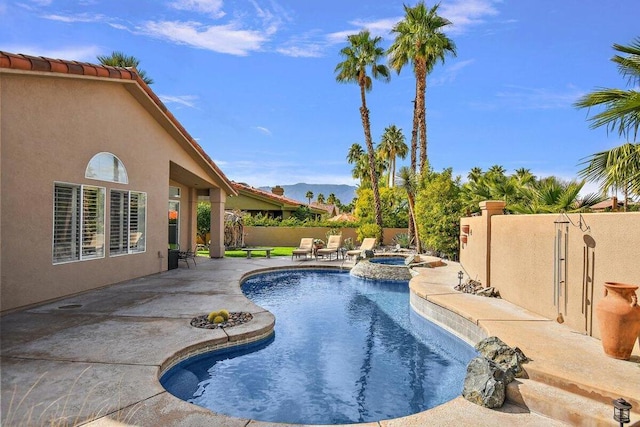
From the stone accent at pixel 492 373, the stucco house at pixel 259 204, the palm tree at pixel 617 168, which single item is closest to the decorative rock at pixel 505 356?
the stone accent at pixel 492 373

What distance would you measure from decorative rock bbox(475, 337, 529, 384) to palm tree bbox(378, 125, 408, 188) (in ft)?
151

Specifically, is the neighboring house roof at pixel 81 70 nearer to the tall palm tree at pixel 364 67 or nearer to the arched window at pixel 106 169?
the arched window at pixel 106 169

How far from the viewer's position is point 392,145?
51062 mm

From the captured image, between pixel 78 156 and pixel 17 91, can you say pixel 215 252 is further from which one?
pixel 17 91

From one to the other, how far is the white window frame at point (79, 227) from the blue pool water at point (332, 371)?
18.0 feet

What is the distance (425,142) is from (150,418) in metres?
23.3

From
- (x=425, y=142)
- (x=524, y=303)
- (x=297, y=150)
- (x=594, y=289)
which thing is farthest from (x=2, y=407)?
(x=297, y=150)

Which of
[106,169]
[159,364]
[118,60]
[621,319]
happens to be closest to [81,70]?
[106,169]

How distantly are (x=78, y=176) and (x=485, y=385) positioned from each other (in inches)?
411

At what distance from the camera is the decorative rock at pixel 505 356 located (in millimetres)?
5191

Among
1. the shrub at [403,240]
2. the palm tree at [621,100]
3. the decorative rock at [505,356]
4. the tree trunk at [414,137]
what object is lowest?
the decorative rock at [505,356]

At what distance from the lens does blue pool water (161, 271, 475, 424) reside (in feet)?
17.9

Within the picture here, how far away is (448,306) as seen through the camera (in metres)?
9.02

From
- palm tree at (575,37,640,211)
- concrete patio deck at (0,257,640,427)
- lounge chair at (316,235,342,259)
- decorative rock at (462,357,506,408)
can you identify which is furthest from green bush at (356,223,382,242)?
decorative rock at (462,357,506,408)
